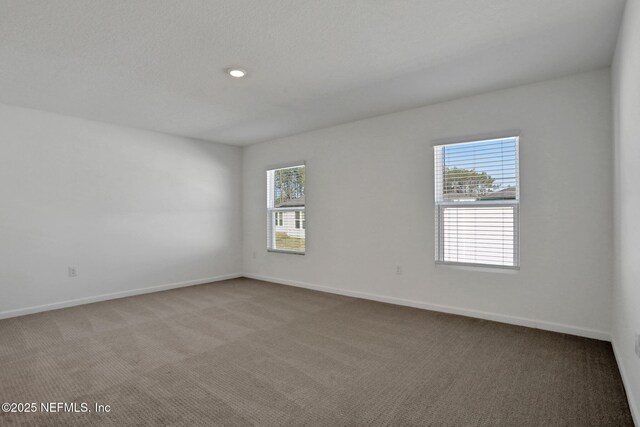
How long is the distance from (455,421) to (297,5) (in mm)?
2554

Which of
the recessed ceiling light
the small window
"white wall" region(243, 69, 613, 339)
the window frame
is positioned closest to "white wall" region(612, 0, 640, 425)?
"white wall" region(243, 69, 613, 339)

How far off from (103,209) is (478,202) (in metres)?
4.69

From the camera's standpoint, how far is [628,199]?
210 cm

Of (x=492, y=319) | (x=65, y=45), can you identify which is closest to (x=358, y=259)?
(x=492, y=319)

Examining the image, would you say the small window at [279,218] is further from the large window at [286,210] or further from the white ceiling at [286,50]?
the white ceiling at [286,50]

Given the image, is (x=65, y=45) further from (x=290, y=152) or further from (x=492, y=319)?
(x=492, y=319)

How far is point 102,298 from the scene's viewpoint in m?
4.52

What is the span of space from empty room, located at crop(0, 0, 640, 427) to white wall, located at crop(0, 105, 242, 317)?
24 millimetres

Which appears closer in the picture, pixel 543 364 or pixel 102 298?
pixel 543 364

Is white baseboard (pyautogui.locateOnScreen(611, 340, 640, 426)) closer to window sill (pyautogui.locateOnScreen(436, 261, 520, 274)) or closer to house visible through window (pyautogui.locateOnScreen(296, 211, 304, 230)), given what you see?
window sill (pyautogui.locateOnScreen(436, 261, 520, 274))

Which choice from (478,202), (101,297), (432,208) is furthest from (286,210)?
(478,202)

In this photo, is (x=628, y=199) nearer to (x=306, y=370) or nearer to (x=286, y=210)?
(x=306, y=370)

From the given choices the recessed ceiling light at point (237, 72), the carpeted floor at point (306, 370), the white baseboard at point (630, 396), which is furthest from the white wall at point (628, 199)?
the recessed ceiling light at point (237, 72)

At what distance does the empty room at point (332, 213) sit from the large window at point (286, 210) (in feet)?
0.18
